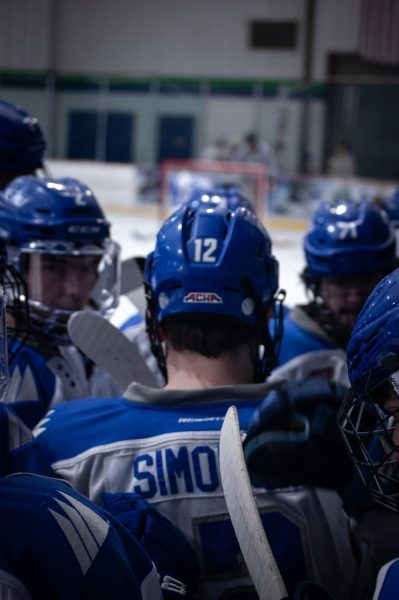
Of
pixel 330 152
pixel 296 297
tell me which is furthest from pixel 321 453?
pixel 330 152

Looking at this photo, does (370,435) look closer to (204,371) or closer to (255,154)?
(204,371)

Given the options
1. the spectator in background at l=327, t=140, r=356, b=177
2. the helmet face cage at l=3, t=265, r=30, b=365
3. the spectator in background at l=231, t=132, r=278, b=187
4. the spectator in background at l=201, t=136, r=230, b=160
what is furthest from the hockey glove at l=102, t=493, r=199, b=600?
the spectator in background at l=201, t=136, r=230, b=160

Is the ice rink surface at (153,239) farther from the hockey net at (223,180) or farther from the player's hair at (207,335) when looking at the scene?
the player's hair at (207,335)

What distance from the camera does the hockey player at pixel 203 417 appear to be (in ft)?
4.12

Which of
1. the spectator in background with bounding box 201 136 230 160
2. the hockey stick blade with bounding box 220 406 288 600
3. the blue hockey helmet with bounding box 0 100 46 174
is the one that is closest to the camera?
the hockey stick blade with bounding box 220 406 288 600

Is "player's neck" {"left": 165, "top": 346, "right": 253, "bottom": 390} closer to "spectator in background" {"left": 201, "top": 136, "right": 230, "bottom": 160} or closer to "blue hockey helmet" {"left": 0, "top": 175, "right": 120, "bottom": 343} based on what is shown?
"blue hockey helmet" {"left": 0, "top": 175, "right": 120, "bottom": 343}

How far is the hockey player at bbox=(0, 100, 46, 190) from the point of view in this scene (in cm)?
282

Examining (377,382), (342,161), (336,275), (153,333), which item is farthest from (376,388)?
(342,161)

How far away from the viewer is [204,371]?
4.85ft

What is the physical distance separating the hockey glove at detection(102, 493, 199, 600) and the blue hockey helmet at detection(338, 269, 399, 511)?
26 cm

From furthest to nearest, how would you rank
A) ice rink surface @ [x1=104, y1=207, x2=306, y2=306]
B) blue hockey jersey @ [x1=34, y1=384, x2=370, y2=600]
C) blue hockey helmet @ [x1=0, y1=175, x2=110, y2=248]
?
ice rink surface @ [x1=104, y1=207, x2=306, y2=306]
blue hockey helmet @ [x1=0, y1=175, x2=110, y2=248]
blue hockey jersey @ [x1=34, y1=384, x2=370, y2=600]

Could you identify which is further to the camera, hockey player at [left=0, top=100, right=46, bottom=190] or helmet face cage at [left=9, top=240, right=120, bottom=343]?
hockey player at [left=0, top=100, right=46, bottom=190]

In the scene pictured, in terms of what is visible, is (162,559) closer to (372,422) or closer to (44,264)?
(372,422)

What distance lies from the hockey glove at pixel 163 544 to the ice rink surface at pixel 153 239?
548 centimetres
